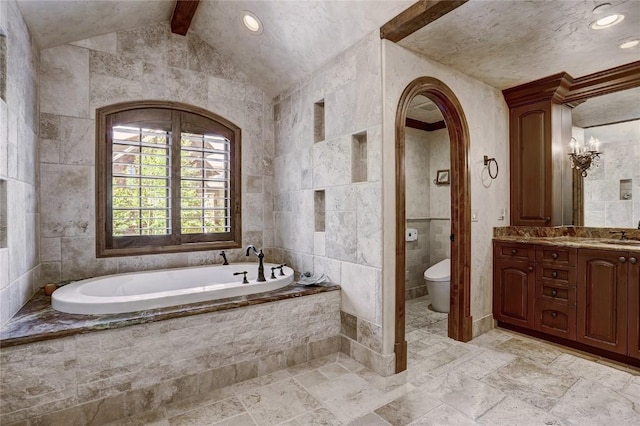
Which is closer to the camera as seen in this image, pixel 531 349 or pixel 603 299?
pixel 603 299

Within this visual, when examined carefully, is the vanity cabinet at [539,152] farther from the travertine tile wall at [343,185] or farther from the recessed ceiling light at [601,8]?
the travertine tile wall at [343,185]

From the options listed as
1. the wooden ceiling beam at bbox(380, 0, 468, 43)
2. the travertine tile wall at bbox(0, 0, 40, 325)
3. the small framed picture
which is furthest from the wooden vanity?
the travertine tile wall at bbox(0, 0, 40, 325)

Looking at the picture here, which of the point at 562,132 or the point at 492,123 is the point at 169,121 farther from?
the point at 562,132

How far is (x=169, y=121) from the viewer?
3119 mm

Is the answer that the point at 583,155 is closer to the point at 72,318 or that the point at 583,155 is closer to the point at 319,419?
the point at 319,419

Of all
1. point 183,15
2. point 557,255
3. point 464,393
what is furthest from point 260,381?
point 183,15

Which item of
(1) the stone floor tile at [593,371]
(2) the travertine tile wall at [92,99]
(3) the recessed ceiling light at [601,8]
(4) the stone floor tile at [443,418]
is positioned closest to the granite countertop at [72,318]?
(2) the travertine tile wall at [92,99]

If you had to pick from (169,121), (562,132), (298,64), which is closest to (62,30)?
(169,121)

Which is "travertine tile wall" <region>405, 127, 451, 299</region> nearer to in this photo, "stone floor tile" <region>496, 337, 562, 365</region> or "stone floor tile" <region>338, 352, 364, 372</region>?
"stone floor tile" <region>496, 337, 562, 365</region>

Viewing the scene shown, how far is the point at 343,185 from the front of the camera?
2629 mm

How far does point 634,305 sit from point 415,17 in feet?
8.45

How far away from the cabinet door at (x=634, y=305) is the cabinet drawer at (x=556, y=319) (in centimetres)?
35

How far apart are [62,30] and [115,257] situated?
6.16ft

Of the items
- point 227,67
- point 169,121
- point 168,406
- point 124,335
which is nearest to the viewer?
point 124,335
